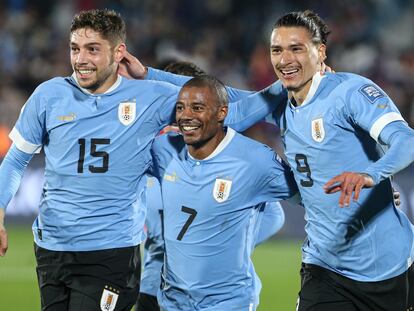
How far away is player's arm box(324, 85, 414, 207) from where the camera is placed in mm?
4594

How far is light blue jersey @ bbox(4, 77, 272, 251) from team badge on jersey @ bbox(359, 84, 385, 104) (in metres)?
1.35

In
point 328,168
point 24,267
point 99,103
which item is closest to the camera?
point 328,168

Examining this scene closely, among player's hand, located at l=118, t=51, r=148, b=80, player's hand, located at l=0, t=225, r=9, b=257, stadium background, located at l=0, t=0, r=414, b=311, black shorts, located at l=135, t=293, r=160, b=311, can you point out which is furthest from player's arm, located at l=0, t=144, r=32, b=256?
stadium background, located at l=0, t=0, r=414, b=311

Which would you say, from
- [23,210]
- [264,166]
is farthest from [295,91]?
[23,210]

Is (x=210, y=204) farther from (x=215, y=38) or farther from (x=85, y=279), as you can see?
(x=215, y=38)

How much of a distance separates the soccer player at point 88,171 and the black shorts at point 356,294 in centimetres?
113

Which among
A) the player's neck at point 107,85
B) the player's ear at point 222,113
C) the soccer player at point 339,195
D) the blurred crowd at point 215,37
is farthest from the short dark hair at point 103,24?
the blurred crowd at point 215,37

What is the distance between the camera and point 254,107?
19.5ft

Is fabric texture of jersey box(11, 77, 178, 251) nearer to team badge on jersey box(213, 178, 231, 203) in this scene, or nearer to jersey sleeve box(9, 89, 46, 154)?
jersey sleeve box(9, 89, 46, 154)

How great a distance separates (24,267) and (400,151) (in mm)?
7240

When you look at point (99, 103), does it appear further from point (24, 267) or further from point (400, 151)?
point (24, 267)

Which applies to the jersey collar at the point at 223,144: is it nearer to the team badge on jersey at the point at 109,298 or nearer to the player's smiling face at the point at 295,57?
the player's smiling face at the point at 295,57

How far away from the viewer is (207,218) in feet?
18.3

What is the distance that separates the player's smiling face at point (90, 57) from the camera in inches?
222
